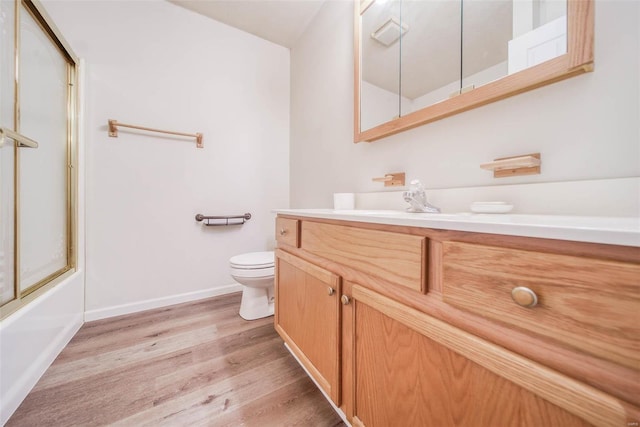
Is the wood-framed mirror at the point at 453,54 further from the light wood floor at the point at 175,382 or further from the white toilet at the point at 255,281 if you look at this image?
the light wood floor at the point at 175,382

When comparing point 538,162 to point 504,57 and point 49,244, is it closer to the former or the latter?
point 504,57

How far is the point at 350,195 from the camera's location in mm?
1380

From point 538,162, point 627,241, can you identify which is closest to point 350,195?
point 538,162

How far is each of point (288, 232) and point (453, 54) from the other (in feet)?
3.46

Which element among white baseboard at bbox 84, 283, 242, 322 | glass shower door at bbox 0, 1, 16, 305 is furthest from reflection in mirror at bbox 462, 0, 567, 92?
white baseboard at bbox 84, 283, 242, 322

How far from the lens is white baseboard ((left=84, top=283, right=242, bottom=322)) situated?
1583 millimetres

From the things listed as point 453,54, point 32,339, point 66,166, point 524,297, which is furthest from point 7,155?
point 453,54

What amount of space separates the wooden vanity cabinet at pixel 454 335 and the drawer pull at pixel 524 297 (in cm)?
2

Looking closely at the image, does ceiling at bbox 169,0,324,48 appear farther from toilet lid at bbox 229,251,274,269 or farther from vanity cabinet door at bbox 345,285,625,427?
vanity cabinet door at bbox 345,285,625,427

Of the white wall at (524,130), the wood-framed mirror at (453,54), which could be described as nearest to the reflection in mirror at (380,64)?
the wood-framed mirror at (453,54)

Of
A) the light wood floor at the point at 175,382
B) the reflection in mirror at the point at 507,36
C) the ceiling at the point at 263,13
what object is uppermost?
the ceiling at the point at 263,13

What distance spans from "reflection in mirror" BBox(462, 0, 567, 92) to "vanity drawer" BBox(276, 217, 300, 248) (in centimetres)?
88

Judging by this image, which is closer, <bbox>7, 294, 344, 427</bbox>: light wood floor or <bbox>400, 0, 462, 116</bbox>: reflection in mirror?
<bbox>7, 294, 344, 427</bbox>: light wood floor

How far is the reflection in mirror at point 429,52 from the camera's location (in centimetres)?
98
